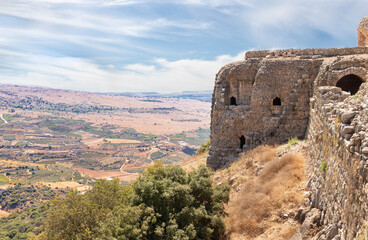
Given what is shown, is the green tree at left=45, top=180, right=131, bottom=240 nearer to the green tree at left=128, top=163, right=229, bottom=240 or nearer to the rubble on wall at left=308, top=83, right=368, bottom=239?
the green tree at left=128, top=163, right=229, bottom=240

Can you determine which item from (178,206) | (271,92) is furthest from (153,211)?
(271,92)

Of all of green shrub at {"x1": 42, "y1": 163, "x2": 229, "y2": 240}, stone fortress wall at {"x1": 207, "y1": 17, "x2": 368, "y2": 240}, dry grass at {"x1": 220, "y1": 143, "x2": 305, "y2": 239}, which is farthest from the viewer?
green shrub at {"x1": 42, "y1": 163, "x2": 229, "y2": 240}

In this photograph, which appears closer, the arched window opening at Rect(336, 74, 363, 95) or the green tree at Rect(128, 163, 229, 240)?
the green tree at Rect(128, 163, 229, 240)

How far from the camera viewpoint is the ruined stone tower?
55.8 feet

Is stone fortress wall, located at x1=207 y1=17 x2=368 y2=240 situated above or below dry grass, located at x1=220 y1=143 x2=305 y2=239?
above

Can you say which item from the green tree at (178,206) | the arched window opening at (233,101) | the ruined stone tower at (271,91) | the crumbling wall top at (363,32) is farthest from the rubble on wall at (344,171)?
the crumbling wall top at (363,32)

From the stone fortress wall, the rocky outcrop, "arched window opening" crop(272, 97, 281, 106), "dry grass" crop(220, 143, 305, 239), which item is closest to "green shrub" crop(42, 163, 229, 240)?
"dry grass" crop(220, 143, 305, 239)

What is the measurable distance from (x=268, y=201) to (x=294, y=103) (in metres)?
9.41

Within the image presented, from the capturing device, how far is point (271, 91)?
1911 centimetres

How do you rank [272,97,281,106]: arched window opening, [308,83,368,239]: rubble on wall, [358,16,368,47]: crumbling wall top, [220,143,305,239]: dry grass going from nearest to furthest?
[308,83,368,239]: rubble on wall → [220,143,305,239]: dry grass → [272,97,281,106]: arched window opening → [358,16,368,47]: crumbling wall top

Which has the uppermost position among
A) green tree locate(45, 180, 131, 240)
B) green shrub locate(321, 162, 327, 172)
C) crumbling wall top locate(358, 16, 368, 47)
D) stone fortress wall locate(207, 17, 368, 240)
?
crumbling wall top locate(358, 16, 368, 47)

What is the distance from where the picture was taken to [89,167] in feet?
396

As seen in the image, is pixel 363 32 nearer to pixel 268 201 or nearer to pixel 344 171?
pixel 268 201

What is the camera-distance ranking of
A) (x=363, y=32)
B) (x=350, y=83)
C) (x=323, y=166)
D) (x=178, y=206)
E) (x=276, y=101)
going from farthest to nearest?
1. (x=363, y=32)
2. (x=276, y=101)
3. (x=350, y=83)
4. (x=178, y=206)
5. (x=323, y=166)
